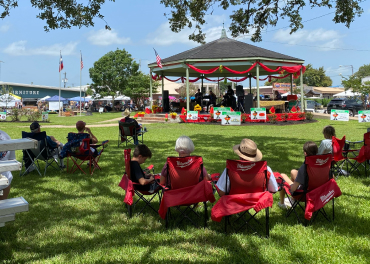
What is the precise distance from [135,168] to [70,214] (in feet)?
3.75

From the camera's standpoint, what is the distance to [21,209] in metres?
2.87

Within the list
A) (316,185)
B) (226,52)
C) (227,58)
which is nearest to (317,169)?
Result: (316,185)

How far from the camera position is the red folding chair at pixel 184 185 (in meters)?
3.89

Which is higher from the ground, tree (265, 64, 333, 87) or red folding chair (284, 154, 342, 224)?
tree (265, 64, 333, 87)

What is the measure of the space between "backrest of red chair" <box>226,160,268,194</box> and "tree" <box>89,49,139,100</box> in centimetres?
4614

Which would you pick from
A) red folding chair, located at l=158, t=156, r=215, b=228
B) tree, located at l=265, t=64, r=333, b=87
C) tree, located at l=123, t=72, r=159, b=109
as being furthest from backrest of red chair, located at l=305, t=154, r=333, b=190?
tree, located at l=265, t=64, r=333, b=87

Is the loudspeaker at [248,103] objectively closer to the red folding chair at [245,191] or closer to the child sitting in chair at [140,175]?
the child sitting in chair at [140,175]

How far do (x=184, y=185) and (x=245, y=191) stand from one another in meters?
0.72

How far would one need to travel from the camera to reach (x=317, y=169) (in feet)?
12.9

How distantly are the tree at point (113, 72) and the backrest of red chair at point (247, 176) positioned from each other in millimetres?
46140

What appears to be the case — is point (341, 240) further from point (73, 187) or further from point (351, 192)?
point (73, 187)

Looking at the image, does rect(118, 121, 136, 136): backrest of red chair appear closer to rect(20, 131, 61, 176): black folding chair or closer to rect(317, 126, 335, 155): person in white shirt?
rect(20, 131, 61, 176): black folding chair

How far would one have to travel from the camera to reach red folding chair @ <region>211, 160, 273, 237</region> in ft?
11.9

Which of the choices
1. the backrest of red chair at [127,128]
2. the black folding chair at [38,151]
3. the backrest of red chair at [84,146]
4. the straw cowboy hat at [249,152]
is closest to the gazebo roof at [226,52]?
the backrest of red chair at [127,128]
